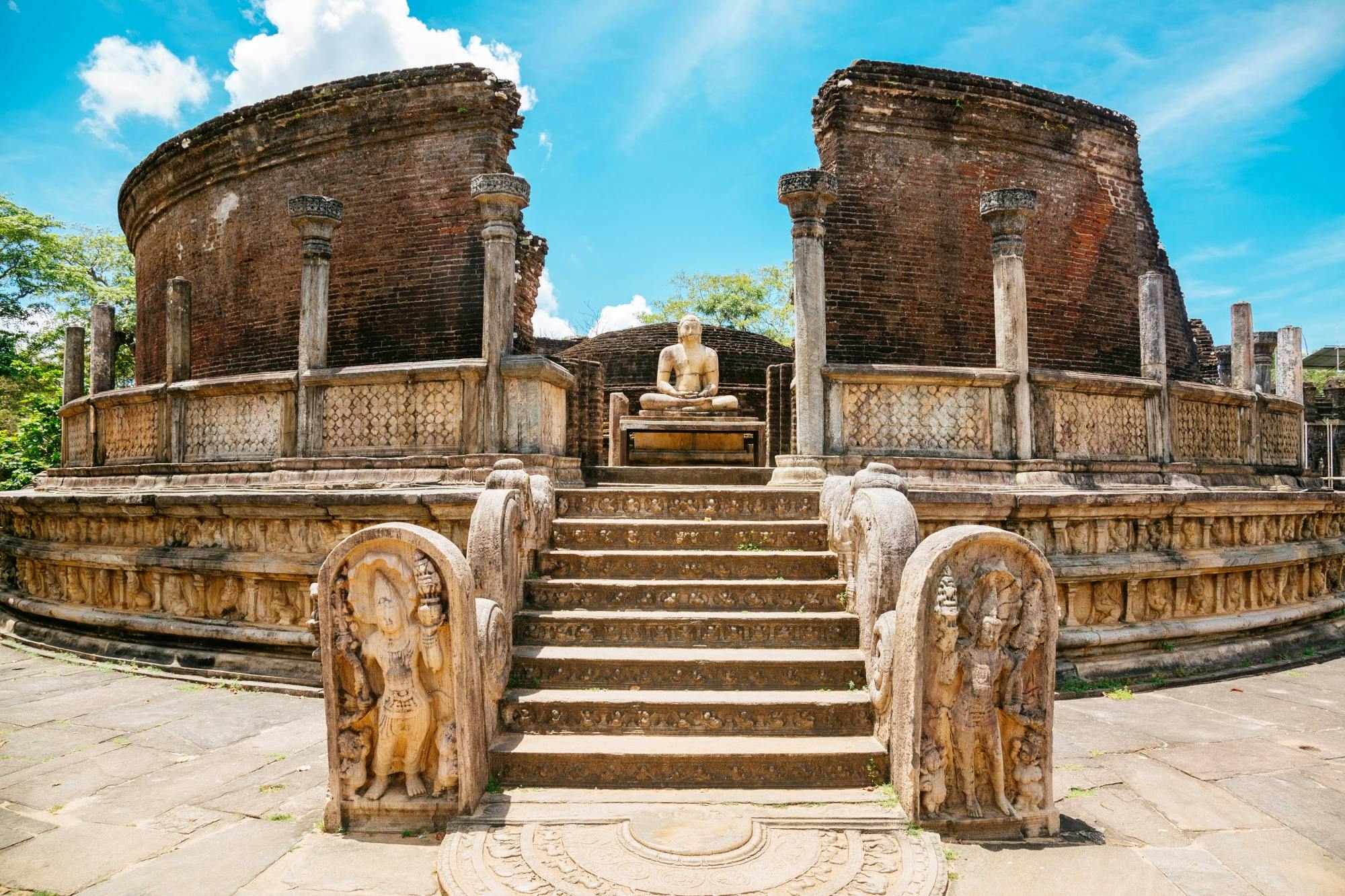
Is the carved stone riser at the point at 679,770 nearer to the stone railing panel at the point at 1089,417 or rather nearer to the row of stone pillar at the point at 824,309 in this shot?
the row of stone pillar at the point at 824,309

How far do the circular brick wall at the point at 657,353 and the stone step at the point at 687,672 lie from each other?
11.9 meters

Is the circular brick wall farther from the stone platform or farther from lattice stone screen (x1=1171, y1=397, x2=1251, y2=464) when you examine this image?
lattice stone screen (x1=1171, y1=397, x2=1251, y2=464)

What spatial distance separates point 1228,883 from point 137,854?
4.45 meters

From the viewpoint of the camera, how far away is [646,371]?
16.8 m

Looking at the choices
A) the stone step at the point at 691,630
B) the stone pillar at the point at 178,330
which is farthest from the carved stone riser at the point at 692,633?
the stone pillar at the point at 178,330

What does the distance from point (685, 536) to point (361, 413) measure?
3396mm

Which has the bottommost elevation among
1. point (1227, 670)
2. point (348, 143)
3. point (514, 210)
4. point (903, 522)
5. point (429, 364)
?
point (1227, 670)

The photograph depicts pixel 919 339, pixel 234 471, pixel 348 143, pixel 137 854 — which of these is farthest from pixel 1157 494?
pixel 348 143

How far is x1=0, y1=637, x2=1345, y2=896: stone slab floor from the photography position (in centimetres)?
298

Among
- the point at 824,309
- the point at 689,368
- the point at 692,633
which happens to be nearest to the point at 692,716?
the point at 692,633

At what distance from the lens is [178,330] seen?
8109mm

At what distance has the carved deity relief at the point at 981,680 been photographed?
3.26m

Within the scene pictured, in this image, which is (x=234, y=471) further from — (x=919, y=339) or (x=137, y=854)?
(x=919, y=339)

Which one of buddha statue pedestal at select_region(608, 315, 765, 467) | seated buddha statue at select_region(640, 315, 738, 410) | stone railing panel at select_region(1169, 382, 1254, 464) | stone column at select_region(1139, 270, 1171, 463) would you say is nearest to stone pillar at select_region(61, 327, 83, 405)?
buddha statue pedestal at select_region(608, 315, 765, 467)
